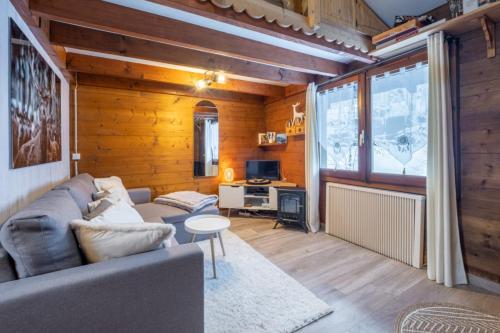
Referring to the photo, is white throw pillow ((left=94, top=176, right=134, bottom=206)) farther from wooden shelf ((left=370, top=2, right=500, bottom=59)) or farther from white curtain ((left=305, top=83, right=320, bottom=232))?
wooden shelf ((left=370, top=2, right=500, bottom=59))

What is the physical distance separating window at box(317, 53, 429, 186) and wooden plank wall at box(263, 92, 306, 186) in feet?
1.67

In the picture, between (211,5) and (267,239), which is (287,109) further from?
(211,5)

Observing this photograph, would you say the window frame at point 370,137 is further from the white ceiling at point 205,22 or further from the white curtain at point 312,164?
the white curtain at point 312,164

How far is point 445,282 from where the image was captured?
2.12m

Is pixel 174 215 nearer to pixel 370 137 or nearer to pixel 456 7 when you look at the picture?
pixel 370 137

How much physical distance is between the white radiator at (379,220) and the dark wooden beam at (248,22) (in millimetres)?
1658

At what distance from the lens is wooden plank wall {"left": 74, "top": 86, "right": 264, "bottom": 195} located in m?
3.47

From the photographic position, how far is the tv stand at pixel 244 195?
4.12m

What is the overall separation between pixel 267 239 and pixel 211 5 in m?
2.65

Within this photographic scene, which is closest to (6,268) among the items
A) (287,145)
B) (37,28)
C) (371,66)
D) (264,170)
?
(37,28)

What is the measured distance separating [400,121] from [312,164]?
4.10 feet

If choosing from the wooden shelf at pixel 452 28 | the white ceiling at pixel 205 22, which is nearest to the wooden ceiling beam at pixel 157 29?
the white ceiling at pixel 205 22

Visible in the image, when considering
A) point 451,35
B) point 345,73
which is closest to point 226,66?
point 345,73

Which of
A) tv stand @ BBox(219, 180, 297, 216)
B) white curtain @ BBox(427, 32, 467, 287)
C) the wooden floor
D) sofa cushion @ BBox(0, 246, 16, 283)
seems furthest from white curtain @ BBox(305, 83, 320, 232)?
sofa cushion @ BBox(0, 246, 16, 283)
